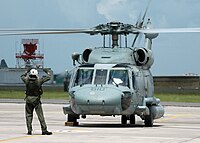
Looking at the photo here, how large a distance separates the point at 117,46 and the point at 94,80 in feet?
7.29

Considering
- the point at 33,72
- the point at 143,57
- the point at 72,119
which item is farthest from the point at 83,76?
the point at 33,72

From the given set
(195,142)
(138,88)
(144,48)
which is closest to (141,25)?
(144,48)

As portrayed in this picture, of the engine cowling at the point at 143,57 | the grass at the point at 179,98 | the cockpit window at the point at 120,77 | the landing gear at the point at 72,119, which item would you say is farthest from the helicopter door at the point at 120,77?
the grass at the point at 179,98

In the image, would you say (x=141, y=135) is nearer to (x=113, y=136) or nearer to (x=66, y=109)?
(x=113, y=136)

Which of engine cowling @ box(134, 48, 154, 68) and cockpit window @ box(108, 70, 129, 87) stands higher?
engine cowling @ box(134, 48, 154, 68)

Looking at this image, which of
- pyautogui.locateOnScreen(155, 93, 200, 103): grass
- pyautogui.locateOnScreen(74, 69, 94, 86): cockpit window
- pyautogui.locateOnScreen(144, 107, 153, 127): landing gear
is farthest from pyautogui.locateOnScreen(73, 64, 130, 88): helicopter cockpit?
pyautogui.locateOnScreen(155, 93, 200, 103): grass

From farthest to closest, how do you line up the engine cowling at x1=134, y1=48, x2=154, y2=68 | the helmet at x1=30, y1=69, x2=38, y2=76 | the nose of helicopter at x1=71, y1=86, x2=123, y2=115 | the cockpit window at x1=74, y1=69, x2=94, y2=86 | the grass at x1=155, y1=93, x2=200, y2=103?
the grass at x1=155, y1=93, x2=200, y2=103 < the engine cowling at x1=134, y1=48, x2=154, y2=68 < the cockpit window at x1=74, y1=69, x2=94, y2=86 < the nose of helicopter at x1=71, y1=86, x2=123, y2=115 < the helmet at x1=30, y1=69, x2=38, y2=76

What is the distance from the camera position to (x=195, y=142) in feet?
60.0

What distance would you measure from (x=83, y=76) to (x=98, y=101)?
173 centimetres

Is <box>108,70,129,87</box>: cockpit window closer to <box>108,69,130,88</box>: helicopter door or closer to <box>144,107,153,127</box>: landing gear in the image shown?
<box>108,69,130,88</box>: helicopter door

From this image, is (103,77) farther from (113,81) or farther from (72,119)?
(72,119)

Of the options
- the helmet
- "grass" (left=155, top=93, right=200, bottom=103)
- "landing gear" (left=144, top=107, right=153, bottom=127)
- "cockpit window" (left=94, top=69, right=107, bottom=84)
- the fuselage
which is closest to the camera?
the helmet

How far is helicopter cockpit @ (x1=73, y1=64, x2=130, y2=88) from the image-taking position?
2408cm

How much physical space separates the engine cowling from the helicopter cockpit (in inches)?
50.4
